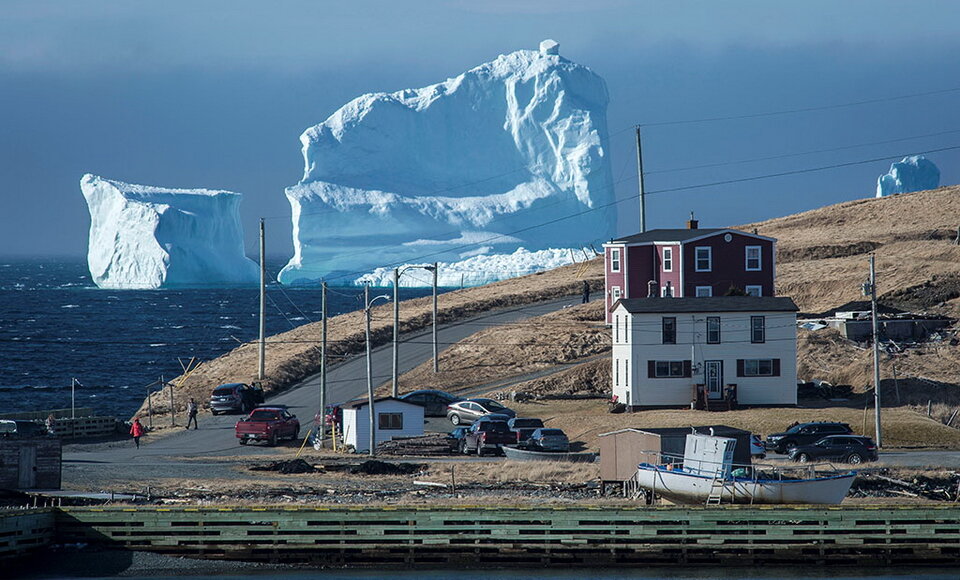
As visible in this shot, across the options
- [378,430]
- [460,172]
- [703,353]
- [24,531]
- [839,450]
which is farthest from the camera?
[460,172]

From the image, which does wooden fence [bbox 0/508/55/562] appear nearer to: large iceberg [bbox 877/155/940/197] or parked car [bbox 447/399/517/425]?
parked car [bbox 447/399/517/425]

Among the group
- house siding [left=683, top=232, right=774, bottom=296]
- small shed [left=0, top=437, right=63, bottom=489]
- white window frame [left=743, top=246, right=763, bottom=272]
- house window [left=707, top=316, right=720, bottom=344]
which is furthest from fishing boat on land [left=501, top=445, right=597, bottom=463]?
white window frame [left=743, top=246, right=763, bottom=272]

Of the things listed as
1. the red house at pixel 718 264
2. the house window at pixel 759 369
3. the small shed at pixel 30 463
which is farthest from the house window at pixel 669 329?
the small shed at pixel 30 463

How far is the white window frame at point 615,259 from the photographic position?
73.9 meters

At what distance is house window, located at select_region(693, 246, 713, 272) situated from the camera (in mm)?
70125

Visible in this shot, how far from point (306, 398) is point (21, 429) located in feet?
58.1

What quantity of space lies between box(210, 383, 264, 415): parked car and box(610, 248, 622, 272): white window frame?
928 inches

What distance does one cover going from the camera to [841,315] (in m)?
70.3

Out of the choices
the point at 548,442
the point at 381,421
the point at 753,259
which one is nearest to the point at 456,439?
the point at 381,421

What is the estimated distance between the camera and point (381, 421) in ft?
170

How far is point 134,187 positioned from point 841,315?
11421 cm

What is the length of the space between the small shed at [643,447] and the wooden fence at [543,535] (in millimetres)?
3419

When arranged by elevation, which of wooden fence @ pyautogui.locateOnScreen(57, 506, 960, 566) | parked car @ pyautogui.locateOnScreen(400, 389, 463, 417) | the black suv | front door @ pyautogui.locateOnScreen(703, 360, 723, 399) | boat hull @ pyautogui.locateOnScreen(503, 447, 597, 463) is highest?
front door @ pyautogui.locateOnScreen(703, 360, 723, 399)

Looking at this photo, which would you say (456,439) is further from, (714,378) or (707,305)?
(707,305)
